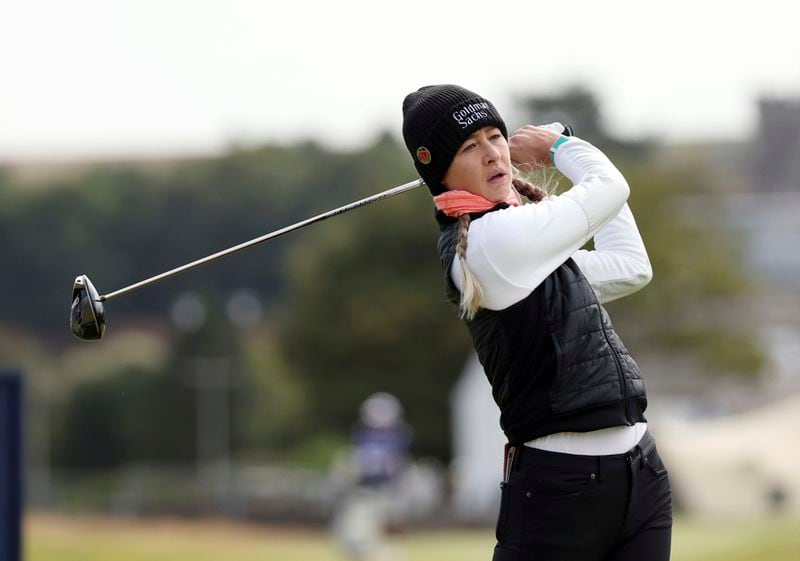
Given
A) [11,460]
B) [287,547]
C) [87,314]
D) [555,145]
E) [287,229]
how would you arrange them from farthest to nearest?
[287,547] < [11,460] < [87,314] < [287,229] < [555,145]

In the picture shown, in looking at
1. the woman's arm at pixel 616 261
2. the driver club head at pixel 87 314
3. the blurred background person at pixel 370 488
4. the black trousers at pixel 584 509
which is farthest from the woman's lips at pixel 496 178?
the blurred background person at pixel 370 488

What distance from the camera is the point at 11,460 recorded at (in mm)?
6066

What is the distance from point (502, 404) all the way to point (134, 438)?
172 ft

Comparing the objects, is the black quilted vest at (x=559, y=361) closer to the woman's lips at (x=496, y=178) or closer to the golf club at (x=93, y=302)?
the woman's lips at (x=496, y=178)

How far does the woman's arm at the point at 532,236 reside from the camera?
11.4 ft

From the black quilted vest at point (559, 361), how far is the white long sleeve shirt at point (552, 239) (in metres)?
0.04

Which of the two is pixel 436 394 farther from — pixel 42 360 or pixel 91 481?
pixel 42 360

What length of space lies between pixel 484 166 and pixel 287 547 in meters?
20.2

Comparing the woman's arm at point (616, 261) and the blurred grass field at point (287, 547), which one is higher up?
the blurred grass field at point (287, 547)

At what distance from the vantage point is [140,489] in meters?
46.4

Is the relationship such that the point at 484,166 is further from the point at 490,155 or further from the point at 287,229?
the point at 287,229

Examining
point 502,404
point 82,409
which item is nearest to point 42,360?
point 82,409

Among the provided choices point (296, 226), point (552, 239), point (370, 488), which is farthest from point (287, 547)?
point (552, 239)

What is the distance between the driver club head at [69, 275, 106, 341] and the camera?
4.16 metres
